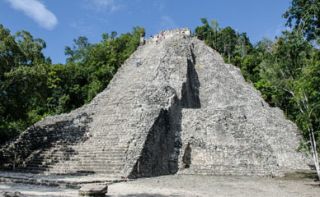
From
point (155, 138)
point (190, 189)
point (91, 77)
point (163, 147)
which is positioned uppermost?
point (91, 77)

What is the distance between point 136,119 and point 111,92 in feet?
16.7

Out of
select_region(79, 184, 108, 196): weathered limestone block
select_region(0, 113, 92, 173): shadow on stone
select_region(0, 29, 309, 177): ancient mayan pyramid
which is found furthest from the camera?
select_region(0, 113, 92, 173): shadow on stone

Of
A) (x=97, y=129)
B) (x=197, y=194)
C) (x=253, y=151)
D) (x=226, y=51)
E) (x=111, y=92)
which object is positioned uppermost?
(x=226, y=51)

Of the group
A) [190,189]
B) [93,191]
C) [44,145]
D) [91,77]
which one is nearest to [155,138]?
[190,189]

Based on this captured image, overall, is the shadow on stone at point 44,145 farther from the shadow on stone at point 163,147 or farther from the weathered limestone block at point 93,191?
the weathered limestone block at point 93,191

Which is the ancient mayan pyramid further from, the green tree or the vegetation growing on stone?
the green tree

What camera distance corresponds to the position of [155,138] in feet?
42.7

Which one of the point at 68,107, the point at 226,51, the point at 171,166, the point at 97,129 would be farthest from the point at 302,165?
the point at 226,51

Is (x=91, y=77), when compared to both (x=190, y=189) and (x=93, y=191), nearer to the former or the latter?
(x=190, y=189)

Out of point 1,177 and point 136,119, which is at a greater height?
point 136,119

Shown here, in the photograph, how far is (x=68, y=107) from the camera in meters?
29.8

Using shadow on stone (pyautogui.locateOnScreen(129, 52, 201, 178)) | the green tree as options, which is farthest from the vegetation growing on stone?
shadow on stone (pyautogui.locateOnScreen(129, 52, 201, 178))

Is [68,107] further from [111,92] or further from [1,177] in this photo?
[1,177]

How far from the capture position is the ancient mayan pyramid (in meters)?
12.4
